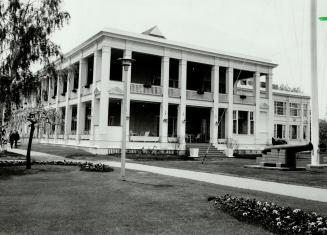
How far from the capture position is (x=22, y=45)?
54.9ft

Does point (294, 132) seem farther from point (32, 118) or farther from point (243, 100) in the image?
point (32, 118)

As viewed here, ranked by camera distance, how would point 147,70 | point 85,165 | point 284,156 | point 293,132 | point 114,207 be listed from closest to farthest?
point 114,207, point 85,165, point 284,156, point 147,70, point 293,132

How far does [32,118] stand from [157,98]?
1637cm

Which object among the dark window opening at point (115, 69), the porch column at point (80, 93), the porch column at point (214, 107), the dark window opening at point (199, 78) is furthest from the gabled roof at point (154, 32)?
the porch column at point (80, 93)

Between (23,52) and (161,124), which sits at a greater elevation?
(23,52)

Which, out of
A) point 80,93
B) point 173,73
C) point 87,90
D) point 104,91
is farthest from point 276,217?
point 173,73

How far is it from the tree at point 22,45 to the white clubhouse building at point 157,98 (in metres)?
9.80

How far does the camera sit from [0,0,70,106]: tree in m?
16.5

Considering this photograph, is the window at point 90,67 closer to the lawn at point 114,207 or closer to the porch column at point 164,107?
the porch column at point 164,107

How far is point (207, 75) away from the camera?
38.6m

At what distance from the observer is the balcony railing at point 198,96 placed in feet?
112

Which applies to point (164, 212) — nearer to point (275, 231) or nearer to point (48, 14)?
point (275, 231)

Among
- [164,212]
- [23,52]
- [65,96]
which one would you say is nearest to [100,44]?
[65,96]

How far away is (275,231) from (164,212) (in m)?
2.38
